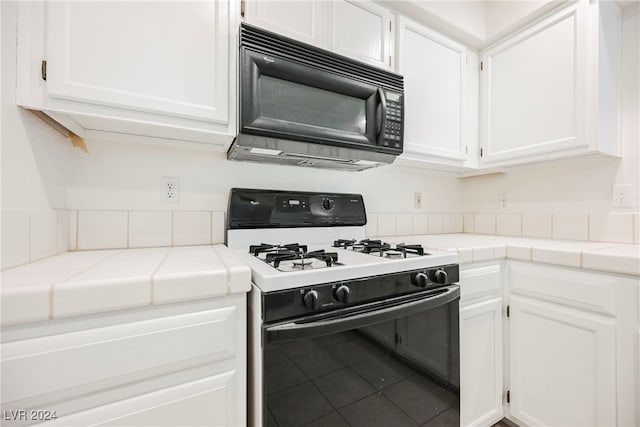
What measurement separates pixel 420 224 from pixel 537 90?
0.98 metres

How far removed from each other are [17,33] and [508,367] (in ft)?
7.25

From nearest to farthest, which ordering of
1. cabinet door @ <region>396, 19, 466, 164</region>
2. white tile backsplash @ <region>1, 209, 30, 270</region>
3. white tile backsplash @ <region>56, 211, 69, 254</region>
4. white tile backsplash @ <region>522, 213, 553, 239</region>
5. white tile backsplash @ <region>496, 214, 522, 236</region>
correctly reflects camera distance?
1. white tile backsplash @ <region>1, 209, 30, 270</region>
2. white tile backsplash @ <region>56, 211, 69, 254</region>
3. cabinet door @ <region>396, 19, 466, 164</region>
4. white tile backsplash @ <region>522, 213, 553, 239</region>
5. white tile backsplash @ <region>496, 214, 522, 236</region>

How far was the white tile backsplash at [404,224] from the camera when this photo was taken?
180 cm

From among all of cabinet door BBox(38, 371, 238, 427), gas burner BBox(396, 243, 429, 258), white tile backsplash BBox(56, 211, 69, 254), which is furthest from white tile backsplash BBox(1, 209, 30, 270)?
gas burner BBox(396, 243, 429, 258)

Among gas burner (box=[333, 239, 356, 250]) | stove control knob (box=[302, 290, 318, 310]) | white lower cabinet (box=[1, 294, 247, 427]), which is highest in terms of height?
gas burner (box=[333, 239, 356, 250])

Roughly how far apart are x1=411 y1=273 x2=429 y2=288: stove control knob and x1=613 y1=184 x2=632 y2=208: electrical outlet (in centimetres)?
124

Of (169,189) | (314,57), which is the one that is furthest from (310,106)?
(169,189)

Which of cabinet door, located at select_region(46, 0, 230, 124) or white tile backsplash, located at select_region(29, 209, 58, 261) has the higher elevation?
cabinet door, located at select_region(46, 0, 230, 124)

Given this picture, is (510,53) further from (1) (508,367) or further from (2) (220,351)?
(2) (220,351)

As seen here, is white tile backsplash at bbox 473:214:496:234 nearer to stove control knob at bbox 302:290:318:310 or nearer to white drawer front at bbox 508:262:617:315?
white drawer front at bbox 508:262:617:315

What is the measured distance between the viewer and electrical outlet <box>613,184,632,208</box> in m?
1.37

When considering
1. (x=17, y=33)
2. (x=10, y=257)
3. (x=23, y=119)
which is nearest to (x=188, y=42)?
(x=17, y=33)

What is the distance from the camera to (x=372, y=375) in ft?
2.86

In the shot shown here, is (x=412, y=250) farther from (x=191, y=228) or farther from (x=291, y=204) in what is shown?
(x=191, y=228)
